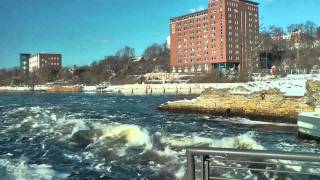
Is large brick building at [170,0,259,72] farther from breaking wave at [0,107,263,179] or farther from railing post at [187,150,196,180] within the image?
railing post at [187,150,196,180]

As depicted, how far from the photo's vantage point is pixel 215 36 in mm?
155750

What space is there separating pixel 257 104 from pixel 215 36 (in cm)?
12003

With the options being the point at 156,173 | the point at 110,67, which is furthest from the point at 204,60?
the point at 156,173

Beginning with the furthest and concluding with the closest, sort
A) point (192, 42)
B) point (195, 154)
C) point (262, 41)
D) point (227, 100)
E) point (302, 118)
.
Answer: point (192, 42), point (262, 41), point (227, 100), point (302, 118), point (195, 154)

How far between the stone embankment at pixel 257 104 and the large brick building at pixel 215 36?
9903 cm

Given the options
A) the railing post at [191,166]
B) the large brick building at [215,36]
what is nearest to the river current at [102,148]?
the railing post at [191,166]

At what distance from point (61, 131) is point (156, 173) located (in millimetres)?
12073

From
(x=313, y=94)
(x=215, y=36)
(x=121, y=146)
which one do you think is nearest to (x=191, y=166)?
(x=121, y=146)

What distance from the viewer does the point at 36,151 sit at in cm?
1783

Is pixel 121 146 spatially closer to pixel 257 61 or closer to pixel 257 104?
pixel 257 104

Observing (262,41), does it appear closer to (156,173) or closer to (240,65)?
(240,65)

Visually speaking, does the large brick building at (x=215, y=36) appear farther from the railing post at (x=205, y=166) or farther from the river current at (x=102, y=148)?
the railing post at (x=205, y=166)

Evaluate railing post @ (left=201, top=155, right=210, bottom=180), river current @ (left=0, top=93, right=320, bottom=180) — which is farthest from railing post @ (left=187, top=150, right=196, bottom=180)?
river current @ (left=0, top=93, right=320, bottom=180)

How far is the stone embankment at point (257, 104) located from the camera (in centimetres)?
3266
